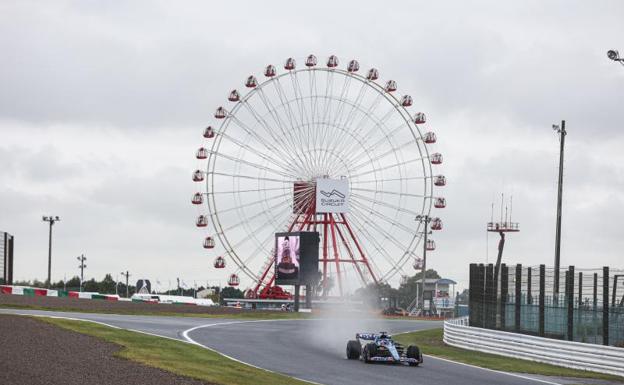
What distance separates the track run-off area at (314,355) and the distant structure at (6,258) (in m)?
63.2

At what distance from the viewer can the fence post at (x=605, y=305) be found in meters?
31.2

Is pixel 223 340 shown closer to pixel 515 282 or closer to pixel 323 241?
pixel 515 282

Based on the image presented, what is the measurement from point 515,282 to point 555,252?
12389 millimetres

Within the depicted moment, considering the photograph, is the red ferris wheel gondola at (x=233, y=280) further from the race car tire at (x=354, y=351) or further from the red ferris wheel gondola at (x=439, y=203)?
the race car tire at (x=354, y=351)

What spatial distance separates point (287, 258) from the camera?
7869 cm

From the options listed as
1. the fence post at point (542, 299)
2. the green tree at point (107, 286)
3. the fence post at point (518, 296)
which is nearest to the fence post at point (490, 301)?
the fence post at point (518, 296)

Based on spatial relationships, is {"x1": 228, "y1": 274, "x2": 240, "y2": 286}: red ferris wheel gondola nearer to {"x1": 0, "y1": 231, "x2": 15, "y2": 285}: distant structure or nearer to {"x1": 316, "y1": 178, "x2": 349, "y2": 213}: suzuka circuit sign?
{"x1": 316, "y1": 178, "x2": 349, "y2": 213}: suzuka circuit sign

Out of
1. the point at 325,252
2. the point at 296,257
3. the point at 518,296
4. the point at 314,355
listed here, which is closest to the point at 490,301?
the point at 518,296

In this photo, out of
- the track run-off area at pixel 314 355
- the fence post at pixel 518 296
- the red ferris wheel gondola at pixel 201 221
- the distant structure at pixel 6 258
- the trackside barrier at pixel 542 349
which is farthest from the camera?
the distant structure at pixel 6 258

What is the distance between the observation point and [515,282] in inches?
1474

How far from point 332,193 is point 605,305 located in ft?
157

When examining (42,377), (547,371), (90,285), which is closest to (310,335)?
(547,371)

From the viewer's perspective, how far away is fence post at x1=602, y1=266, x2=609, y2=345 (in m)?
31.2

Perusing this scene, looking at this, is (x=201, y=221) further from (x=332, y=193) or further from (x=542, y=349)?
(x=542, y=349)
